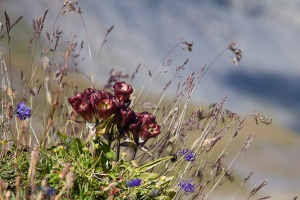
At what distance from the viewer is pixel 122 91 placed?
318 centimetres

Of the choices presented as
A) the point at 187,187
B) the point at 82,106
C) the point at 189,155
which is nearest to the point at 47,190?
the point at 82,106

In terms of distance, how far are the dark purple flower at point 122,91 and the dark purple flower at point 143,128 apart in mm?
123

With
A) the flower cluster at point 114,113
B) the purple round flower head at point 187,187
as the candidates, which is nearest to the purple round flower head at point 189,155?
the purple round flower head at point 187,187

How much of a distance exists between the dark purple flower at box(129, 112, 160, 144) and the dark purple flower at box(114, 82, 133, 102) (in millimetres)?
123

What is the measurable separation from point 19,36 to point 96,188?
169 metres

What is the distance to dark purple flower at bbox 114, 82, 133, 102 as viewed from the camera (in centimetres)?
317

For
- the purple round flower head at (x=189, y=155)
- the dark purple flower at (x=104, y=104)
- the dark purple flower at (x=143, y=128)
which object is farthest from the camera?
the purple round flower head at (x=189, y=155)

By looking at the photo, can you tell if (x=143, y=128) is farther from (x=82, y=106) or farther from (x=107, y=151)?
(x=82, y=106)

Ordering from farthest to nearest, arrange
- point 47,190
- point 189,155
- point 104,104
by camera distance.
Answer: point 189,155 < point 104,104 < point 47,190

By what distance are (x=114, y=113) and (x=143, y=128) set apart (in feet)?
0.64

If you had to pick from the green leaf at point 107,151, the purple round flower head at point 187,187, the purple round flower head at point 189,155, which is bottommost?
the green leaf at point 107,151

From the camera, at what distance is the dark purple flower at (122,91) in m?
3.17

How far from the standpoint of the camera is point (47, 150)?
3.07 m

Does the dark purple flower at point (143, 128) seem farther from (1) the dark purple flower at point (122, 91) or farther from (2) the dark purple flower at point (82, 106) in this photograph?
(2) the dark purple flower at point (82, 106)
